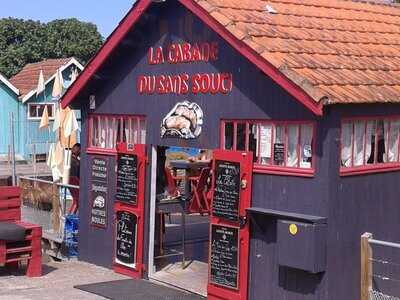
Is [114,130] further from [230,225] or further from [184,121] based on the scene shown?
[230,225]

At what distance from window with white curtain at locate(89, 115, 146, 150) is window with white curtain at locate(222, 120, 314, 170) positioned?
2.01 meters

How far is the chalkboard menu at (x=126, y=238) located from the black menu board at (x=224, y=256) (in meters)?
1.93

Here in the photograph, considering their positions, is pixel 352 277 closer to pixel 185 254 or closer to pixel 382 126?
pixel 382 126

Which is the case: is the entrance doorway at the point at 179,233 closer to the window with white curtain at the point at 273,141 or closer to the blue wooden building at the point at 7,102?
the window with white curtain at the point at 273,141

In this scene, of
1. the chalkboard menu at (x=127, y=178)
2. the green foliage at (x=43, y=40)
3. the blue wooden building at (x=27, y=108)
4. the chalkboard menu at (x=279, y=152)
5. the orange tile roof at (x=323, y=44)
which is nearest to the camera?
the orange tile roof at (x=323, y=44)

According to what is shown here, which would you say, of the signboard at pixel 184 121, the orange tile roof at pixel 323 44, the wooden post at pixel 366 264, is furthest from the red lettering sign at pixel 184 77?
the wooden post at pixel 366 264

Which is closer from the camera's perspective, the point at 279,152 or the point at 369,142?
the point at 279,152

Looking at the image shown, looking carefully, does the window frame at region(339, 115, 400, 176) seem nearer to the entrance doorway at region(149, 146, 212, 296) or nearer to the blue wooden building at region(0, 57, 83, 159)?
the entrance doorway at region(149, 146, 212, 296)

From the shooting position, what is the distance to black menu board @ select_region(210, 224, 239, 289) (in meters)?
8.86

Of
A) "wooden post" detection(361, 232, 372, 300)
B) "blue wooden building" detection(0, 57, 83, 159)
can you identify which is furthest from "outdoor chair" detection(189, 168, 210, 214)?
"blue wooden building" detection(0, 57, 83, 159)

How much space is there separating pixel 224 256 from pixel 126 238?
91.9 inches

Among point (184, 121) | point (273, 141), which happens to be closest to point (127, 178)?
point (184, 121)

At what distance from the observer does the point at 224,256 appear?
9016mm

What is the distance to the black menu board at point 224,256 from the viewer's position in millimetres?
8859
